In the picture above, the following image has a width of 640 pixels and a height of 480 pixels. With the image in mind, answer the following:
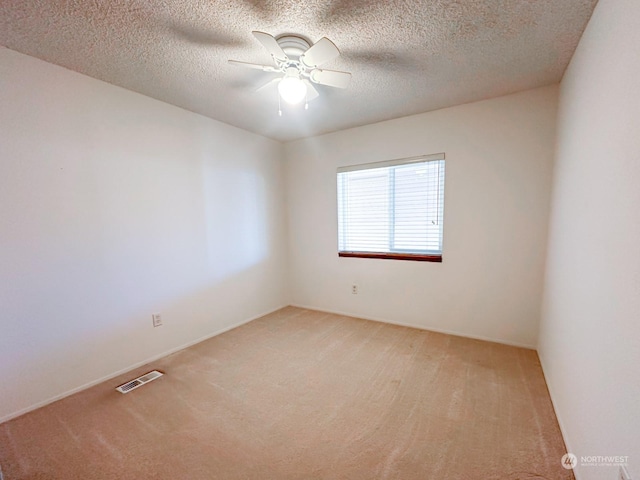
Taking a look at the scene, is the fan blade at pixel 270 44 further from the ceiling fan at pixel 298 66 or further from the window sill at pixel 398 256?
the window sill at pixel 398 256

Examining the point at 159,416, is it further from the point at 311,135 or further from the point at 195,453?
the point at 311,135

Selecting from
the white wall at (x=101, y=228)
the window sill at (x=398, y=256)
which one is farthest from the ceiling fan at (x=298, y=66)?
the window sill at (x=398, y=256)

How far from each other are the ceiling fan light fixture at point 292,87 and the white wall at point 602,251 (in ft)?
5.03

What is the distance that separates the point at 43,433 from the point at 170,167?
7.03 feet

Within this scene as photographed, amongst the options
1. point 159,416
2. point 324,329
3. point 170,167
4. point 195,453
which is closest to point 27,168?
point 170,167

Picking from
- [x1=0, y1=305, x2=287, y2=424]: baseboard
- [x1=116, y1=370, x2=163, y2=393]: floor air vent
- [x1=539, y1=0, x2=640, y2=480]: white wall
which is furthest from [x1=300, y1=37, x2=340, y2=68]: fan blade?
[x1=0, y1=305, x2=287, y2=424]: baseboard

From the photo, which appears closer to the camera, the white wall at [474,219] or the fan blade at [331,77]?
the fan blade at [331,77]

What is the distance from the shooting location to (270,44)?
1481 millimetres

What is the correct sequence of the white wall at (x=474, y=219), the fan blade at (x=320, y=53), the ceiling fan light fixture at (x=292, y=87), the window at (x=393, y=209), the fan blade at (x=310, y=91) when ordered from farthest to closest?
the window at (x=393, y=209) → the white wall at (x=474, y=219) → the fan blade at (x=310, y=91) → the ceiling fan light fixture at (x=292, y=87) → the fan blade at (x=320, y=53)

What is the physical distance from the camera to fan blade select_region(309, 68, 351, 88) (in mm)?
1782

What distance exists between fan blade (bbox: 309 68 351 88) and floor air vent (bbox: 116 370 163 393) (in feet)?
8.68
